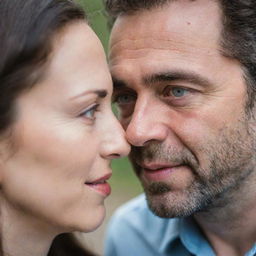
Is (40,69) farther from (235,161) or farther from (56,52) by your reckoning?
(235,161)

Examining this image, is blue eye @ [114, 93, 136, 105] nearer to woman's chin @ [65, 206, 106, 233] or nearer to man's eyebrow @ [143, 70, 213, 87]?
man's eyebrow @ [143, 70, 213, 87]

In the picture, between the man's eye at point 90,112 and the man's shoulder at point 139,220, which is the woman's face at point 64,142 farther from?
the man's shoulder at point 139,220

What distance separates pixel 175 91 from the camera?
2.55 m

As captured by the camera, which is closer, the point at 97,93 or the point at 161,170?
the point at 97,93

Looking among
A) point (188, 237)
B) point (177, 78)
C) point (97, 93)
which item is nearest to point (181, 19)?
point (177, 78)

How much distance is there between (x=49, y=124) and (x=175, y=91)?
0.72 meters

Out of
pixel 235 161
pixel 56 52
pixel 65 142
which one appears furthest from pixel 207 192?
pixel 56 52

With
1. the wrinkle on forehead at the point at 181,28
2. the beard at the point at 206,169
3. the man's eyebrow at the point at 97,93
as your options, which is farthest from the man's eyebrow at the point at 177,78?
the man's eyebrow at the point at 97,93

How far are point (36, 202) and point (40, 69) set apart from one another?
1.65 ft

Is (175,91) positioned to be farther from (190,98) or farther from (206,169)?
(206,169)

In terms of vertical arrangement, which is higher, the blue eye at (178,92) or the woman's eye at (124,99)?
the blue eye at (178,92)

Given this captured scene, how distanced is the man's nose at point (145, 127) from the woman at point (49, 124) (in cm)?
19

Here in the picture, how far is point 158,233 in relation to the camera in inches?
122

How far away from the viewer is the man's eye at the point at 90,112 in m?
2.18
